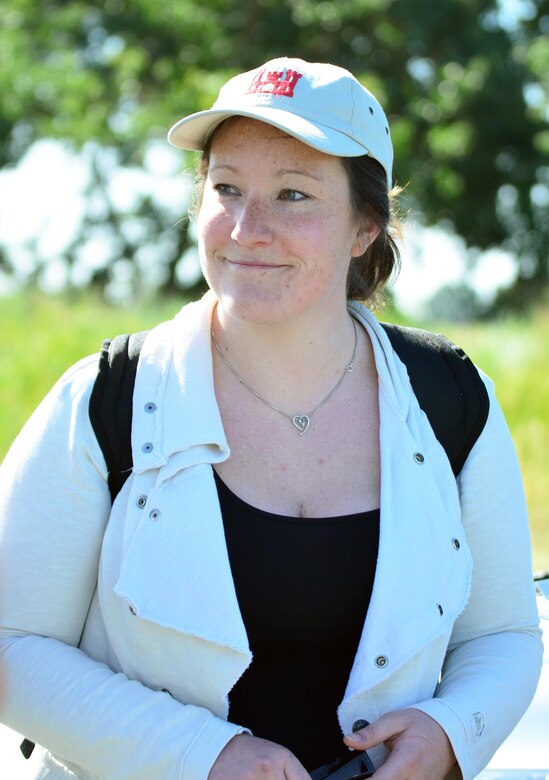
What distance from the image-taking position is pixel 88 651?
204 centimetres

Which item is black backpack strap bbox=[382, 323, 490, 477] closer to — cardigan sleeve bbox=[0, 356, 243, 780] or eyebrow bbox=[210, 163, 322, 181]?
eyebrow bbox=[210, 163, 322, 181]

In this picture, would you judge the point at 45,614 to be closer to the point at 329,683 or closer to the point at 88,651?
the point at 88,651

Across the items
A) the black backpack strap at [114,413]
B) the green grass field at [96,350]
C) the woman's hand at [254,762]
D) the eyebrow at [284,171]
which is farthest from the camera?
the green grass field at [96,350]

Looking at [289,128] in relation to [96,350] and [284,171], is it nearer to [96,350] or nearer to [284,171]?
[284,171]

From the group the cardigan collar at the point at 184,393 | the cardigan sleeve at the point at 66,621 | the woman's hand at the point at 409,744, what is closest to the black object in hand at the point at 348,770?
the woman's hand at the point at 409,744

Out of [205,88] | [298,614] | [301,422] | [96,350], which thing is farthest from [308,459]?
[205,88]

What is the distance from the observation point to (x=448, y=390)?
2209 mm

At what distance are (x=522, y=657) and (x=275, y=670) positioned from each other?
20.2 inches

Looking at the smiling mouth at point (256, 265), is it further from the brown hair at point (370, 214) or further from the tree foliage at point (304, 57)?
the tree foliage at point (304, 57)

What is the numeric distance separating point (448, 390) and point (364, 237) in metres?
0.37

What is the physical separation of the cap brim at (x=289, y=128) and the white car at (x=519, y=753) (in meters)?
1.20

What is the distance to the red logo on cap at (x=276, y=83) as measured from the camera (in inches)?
81.7

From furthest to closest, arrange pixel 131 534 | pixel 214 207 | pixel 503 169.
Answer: pixel 503 169
pixel 214 207
pixel 131 534

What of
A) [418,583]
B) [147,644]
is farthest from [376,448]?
[147,644]
